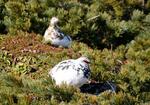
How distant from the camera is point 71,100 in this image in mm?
4383

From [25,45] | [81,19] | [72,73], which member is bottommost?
[72,73]

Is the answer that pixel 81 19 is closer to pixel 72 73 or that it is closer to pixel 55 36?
pixel 55 36

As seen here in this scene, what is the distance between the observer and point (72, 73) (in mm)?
5070

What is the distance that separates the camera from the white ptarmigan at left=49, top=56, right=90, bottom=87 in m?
5.04

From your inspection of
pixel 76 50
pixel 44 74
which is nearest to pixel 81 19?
pixel 76 50

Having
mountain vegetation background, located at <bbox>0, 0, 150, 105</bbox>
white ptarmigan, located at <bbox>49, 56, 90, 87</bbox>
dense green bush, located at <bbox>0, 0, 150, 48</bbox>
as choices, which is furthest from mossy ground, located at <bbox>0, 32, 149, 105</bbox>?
dense green bush, located at <bbox>0, 0, 150, 48</bbox>

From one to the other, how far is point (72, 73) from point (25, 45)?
2.04 m

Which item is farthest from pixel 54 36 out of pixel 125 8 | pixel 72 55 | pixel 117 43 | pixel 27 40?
pixel 125 8

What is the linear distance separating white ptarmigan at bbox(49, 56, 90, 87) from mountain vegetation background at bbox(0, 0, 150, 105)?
0.17 m

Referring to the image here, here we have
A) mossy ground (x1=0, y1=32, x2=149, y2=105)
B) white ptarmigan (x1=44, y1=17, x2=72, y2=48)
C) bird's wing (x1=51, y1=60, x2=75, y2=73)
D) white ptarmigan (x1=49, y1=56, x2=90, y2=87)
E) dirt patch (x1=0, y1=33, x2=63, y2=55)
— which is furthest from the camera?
Result: white ptarmigan (x1=44, y1=17, x2=72, y2=48)

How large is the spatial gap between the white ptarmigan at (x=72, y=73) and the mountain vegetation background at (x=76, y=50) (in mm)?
165

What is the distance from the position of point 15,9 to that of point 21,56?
1354 mm

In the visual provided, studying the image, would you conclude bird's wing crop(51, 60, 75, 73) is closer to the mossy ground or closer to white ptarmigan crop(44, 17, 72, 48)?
the mossy ground

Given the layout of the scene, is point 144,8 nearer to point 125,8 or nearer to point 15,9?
point 125,8
